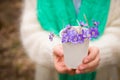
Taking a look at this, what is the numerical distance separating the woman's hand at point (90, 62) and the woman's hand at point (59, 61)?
1.1 inches

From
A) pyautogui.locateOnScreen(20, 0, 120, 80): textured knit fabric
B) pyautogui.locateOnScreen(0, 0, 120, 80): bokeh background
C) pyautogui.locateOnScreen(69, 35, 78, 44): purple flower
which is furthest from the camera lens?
pyautogui.locateOnScreen(0, 0, 120, 80): bokeh background

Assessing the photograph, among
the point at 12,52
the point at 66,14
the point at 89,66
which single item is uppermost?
the point at 12,52

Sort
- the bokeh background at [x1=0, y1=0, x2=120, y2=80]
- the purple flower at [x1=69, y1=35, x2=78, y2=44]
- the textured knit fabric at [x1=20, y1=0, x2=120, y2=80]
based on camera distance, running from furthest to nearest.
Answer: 1. the bokeh background at [x1=0, y1=0, x2=120, y2=80]
2. the textured knit fabric at [x1=20, y1=0, x2=120, y2=80]
3. the purple flower at [x1=69, y1=35, x2=78, y2=44]

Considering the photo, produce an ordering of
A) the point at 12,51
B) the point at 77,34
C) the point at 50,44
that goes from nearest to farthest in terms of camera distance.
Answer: the point at 77,34, the point at 50,44, the point at 12,51

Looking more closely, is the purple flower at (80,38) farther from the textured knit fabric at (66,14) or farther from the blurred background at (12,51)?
the blurred background at (12,51)

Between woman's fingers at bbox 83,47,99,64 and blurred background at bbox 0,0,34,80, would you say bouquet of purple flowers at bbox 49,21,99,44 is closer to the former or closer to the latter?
woman's fingers at bbox 83,47,99,64

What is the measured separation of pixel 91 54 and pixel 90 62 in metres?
0.02

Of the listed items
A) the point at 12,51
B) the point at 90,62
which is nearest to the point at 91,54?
the point at 90,62

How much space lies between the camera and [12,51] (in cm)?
Answer: 283

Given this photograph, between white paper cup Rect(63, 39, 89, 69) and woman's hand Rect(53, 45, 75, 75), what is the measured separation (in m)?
0.01

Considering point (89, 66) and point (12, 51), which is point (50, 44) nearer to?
point (89, 66)

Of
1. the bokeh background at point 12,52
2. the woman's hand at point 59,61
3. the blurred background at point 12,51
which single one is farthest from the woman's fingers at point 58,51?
the blurred background at point 12,51

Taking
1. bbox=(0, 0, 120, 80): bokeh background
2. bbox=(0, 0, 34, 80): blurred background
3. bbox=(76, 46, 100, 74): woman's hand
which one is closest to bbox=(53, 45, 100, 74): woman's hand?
bbox=(76, 46, 100, 74): woman's hand

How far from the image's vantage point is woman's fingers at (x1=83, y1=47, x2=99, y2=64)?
3.46ft
